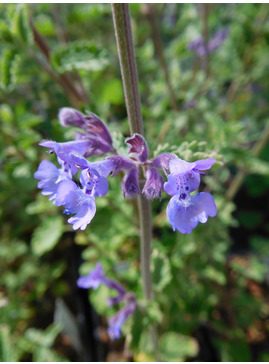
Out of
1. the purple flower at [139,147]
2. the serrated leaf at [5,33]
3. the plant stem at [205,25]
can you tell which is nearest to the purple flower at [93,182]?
the purple flower at [139,147]

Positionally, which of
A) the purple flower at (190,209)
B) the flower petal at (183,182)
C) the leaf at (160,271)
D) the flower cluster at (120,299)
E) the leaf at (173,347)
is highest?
the flower petal at (183,182)

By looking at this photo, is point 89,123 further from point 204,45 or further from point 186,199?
point 204,45

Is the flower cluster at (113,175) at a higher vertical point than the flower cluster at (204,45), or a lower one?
higher

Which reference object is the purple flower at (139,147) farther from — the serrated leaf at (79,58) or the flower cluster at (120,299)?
the flower cluster at (120,299)

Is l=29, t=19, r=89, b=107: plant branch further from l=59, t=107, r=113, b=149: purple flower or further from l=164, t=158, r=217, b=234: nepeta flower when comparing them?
l=164, t=158, r=217, b=234: nepeta flower

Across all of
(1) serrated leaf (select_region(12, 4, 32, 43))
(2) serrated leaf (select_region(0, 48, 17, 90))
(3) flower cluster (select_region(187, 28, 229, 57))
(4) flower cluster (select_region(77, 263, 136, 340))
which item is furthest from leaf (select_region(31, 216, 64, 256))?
(3) flower cluster (select_region(187, 28, 229, 57))

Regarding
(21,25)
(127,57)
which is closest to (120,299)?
(127,57)

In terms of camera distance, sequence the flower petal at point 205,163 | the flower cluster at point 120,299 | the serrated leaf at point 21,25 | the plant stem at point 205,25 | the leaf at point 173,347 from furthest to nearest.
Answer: the plant stem at point 205,25 → the leaf at point 173,347 → the flower cluster at point 120,299 → the serrated leaf at point 21,25 → the flower petal at point 205,163
